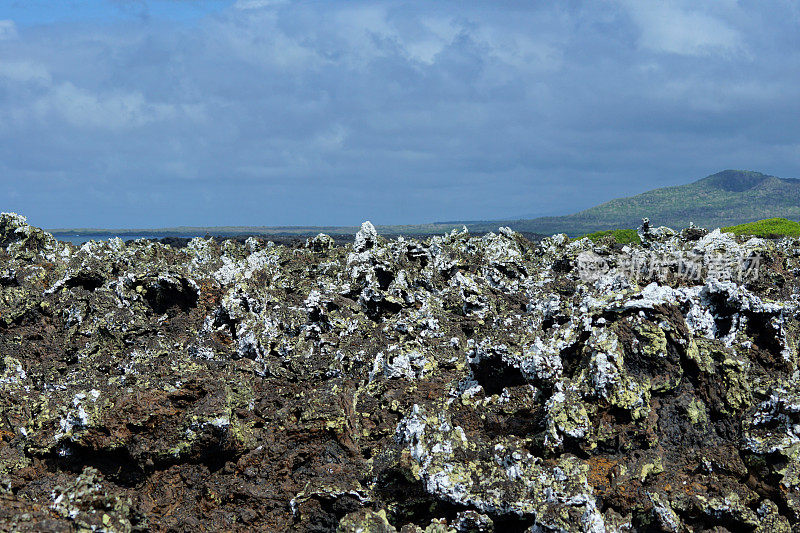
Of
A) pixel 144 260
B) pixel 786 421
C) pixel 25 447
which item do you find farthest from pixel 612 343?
pixel 144 260

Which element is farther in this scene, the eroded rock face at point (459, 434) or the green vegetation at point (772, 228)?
the green vegetation at point (772, 228)

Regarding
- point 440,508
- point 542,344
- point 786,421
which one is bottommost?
point 440,508

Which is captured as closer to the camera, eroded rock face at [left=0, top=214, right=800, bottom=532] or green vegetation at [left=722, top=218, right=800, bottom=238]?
Result: eroded rock face at [left=0, top=214, right=800, bottom=532]

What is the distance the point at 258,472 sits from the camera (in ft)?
26.9

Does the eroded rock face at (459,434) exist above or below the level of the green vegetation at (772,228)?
below

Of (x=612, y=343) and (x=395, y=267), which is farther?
(x=395, y=267)

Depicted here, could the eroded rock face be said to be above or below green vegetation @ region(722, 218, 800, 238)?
below

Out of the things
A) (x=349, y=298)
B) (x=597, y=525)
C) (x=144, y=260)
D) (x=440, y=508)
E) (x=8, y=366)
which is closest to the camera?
(x=597, y=525)

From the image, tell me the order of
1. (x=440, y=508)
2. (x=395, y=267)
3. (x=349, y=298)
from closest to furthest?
(x=440, y=508)
(x=349, y=298)
(x=395, y=267)

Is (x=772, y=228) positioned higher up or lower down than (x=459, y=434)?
higher up

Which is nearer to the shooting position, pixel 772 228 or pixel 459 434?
pixel 459 434

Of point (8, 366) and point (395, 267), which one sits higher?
point (395, 267)

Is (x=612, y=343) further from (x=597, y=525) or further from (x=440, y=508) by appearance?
(x=440, y=508)

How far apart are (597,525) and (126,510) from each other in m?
5.45
